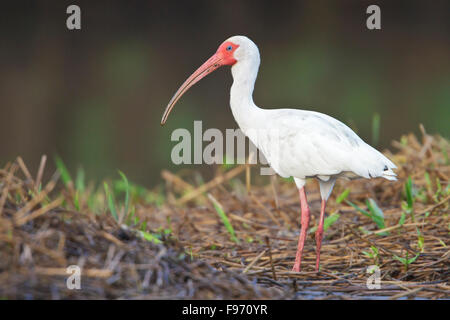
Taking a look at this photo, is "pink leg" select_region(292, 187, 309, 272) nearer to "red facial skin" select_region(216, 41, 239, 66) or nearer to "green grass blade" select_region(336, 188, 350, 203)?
"green grass blade" select_region(336, 188, 350, 203)

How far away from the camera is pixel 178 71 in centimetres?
1584

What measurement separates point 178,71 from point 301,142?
1079 cm

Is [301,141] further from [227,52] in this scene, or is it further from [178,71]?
[178,71]

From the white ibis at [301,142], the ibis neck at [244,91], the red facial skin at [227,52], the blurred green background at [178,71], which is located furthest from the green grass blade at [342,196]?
the blurred green background at [178,71]

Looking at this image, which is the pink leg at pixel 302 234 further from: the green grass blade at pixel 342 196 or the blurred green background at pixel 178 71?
the blurred green background at pixel 178 71

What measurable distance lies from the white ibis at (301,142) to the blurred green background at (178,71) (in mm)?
5029

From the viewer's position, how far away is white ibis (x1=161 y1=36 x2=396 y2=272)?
201 inches

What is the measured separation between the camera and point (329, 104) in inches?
550

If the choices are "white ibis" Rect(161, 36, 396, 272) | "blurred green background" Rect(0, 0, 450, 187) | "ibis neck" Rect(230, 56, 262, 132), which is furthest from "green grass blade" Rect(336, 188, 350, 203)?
"blurred green background" Rect(0, 0, 450, 187)

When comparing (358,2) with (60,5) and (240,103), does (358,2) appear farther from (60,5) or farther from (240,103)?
(240,103)

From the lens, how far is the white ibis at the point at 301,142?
5.10 meters

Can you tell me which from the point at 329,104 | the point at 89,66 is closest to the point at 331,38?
the point at 329,104

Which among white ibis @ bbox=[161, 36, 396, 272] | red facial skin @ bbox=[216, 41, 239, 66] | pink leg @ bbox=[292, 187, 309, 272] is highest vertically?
red facial skin @ bbox=[216, 41, 239, 66]

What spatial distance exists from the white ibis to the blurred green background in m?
5.03
